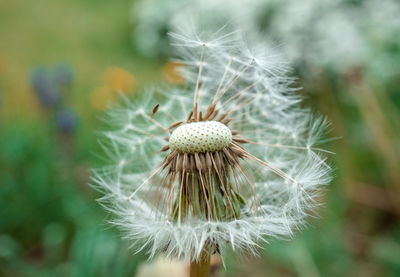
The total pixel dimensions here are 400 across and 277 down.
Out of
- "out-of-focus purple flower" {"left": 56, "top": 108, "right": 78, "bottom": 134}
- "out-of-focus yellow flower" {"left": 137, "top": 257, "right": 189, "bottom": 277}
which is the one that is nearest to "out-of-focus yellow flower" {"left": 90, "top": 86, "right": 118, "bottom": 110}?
"out-of-focus purple flower" {"left": 56, "top": 108, "right": 78, "bottom": 134}

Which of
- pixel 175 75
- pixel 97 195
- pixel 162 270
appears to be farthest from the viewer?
pixel 175 75

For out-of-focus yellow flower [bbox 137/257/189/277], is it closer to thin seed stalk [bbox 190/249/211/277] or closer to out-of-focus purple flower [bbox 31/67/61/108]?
thin seed stalk [bbox 190/249/211/277]

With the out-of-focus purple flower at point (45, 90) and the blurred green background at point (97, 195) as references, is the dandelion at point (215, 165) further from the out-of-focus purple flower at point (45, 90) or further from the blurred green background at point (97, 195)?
the out-of-focus purple flower at point (45, 90)

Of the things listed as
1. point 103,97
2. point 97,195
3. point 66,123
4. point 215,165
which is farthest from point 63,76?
point 215,165

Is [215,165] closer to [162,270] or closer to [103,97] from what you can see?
[162,270]

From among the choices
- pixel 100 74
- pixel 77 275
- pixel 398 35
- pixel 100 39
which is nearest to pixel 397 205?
pixel 398 35

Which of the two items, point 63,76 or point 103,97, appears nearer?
point 63,76

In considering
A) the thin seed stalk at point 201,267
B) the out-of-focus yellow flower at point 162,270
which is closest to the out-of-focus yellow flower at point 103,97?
the out-of-focus yellow flower at point 162,270
